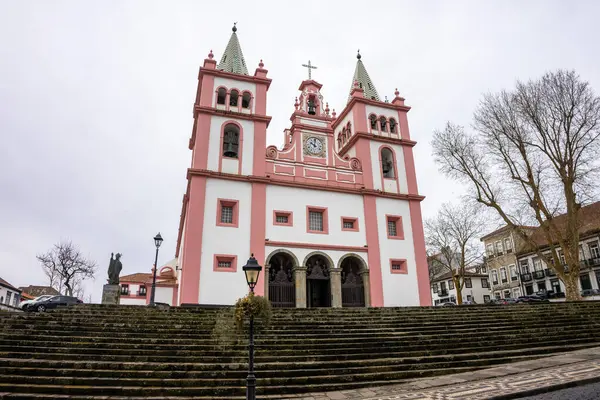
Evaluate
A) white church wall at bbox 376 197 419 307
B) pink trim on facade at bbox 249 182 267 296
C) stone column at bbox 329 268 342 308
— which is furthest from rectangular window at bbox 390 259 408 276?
pink trim on facade at bbox 249 182 267 296

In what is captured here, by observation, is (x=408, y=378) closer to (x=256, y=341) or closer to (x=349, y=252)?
(x=256, y=341)

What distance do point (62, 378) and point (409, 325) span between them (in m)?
11.1

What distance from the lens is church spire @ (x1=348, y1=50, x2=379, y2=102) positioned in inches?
1168

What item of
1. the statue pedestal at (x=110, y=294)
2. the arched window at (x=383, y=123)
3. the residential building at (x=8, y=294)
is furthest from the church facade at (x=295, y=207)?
the residential building at (x=8, y=294)

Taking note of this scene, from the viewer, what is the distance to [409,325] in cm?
1416

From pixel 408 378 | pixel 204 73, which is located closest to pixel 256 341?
pixel 408 378

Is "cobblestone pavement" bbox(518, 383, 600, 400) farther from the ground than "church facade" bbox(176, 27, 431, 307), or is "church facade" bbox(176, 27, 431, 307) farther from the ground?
"church facade" bbox(176, 27, 431, 307)

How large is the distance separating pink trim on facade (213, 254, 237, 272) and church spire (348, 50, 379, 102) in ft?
52.6

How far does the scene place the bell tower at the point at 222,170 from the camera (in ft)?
65.0

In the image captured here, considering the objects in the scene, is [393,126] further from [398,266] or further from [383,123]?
[398,266]

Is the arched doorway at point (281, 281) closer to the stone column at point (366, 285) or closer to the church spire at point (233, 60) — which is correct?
the stone column at point (366, 285)

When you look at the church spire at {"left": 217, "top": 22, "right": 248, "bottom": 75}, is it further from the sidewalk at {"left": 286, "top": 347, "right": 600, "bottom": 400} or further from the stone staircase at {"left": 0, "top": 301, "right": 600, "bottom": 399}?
the sidewalk at {"left": 286, "top": 347, "right": 600, "bottom": 400}

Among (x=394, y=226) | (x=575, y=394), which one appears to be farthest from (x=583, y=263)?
(x=575, y=394)

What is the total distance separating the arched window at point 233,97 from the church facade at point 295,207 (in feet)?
0.22
